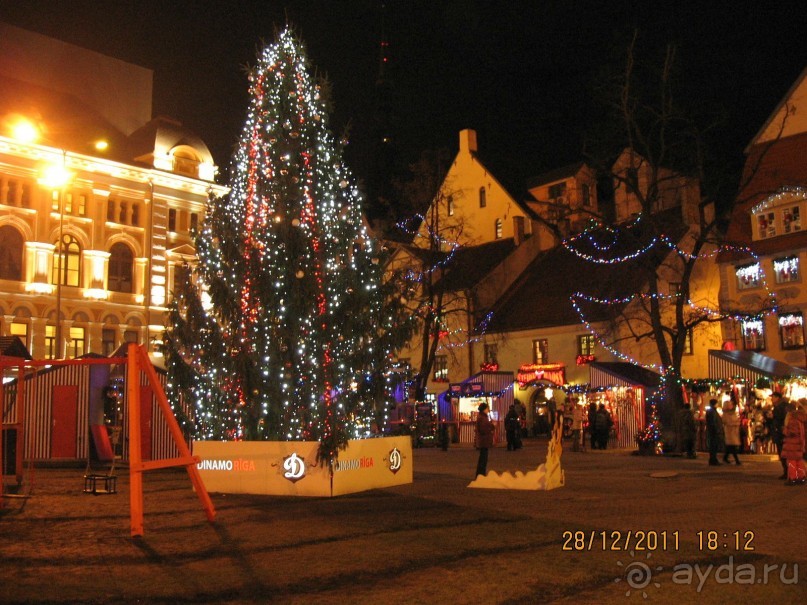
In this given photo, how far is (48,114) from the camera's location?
47625 mm

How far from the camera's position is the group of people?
59.1 ft

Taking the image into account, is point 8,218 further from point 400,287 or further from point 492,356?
point 400,287

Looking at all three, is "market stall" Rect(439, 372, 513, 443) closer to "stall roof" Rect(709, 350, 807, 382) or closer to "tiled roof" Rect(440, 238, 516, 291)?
"tiled roof" Rect(440, 238, 516, 291)

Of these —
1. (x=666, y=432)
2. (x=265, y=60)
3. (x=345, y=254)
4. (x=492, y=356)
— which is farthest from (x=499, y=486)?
(x=492, y=356)

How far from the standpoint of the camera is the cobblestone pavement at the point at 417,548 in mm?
7723

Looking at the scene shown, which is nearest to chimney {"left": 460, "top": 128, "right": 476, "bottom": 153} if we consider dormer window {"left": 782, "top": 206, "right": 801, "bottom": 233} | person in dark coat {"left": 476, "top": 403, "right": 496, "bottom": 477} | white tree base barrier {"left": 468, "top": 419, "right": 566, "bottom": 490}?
dormer window {"left": 782, "top": 206, "right": 801, "bottom": 233}

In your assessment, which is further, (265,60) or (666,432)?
(666,432)

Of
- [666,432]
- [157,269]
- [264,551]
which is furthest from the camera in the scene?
[157,269]

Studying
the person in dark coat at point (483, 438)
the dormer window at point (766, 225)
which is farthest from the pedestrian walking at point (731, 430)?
the dormer window at point (766, 225)

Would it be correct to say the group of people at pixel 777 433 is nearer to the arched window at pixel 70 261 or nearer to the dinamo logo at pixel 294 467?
the dinamo logo at pixel 294 467

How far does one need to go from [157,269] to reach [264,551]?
4125 cm

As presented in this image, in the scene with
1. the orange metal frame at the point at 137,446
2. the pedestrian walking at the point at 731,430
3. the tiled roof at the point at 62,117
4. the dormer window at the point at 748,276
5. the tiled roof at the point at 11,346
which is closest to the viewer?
the orange metal frame at the point at 137,446

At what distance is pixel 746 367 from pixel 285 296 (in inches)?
736

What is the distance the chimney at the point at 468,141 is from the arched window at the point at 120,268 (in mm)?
21111
